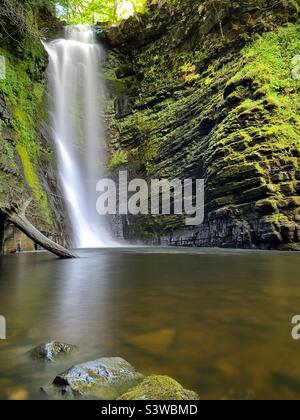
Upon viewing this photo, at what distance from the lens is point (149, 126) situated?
19.6 metres

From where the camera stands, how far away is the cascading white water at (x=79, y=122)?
16156 millimetres

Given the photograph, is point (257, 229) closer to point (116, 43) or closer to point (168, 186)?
point (168, 186)

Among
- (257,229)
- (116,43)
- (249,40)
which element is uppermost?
(116,43)

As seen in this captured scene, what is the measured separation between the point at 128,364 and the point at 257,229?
10.4 metres

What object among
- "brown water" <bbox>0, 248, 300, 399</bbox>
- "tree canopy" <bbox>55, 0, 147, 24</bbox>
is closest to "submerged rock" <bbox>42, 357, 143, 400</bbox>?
"brown water" <bbox>0, 248, 300, 399</bbox>

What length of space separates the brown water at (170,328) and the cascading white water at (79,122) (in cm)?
1050

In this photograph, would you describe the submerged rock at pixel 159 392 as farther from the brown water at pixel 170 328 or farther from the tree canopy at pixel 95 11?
the tree canopy at pixel 95 11

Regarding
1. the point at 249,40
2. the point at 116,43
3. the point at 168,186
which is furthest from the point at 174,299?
the point at 116,43

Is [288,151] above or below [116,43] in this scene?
below

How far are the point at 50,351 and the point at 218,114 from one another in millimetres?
14145

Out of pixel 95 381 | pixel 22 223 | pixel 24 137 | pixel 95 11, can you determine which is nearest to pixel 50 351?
pixel 95 381

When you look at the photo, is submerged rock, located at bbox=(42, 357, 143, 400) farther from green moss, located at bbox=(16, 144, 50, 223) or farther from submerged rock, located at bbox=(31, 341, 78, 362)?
green moss, located at bbox=(16, 144, 50, 223)

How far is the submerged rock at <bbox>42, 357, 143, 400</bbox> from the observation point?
1585mm

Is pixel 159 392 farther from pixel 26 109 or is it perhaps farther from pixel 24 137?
pixel 26 109
